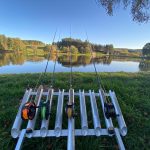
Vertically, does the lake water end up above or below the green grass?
below

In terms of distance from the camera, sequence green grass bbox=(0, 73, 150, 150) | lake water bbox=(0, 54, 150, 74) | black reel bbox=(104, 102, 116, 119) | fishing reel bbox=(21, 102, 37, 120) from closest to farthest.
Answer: fishing reel bbox=(21, 102, 37, 120), black reel bbox=(104, 102, 116, 119), green grass bbox=(0, 73, 150, 150), lake water bbox=(0, 54, 150, 74)

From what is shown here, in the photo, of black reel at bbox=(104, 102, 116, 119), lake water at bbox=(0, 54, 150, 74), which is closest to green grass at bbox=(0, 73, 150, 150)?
black reel at bbox=(104, 102, 116, 119)

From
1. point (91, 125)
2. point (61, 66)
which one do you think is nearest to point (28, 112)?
point (91, 125)

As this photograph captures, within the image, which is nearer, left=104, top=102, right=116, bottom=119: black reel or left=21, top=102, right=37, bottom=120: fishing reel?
left=21, top=102, right=37, bottom=120: fishing reel

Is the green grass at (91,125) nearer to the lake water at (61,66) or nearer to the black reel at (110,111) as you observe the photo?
the black reel at (110,111)

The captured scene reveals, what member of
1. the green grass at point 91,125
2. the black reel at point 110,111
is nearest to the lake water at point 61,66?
the green grass at point 91,125

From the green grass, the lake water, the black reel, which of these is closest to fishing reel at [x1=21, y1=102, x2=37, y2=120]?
the green grass

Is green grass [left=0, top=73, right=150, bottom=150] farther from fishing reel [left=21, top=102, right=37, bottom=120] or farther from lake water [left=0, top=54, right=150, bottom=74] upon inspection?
lake water [left=0, top=54, right=150, bottom=74]

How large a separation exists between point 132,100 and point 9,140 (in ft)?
14.2

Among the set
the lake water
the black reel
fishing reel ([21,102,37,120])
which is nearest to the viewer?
fishing reel ([21,102,37,120])

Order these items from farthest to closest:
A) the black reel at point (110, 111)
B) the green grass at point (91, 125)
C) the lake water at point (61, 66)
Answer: the lake water at point (61, 66) < the green grass at point (91, 125) < the black reel at point (110, 111)

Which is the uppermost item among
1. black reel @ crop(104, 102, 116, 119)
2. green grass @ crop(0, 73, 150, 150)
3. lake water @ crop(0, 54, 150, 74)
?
black reel @ crop(104, 102, 116, 119)

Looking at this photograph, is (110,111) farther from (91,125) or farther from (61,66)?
(61,66)

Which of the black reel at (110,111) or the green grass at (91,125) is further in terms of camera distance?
the green grass at (91,125)
